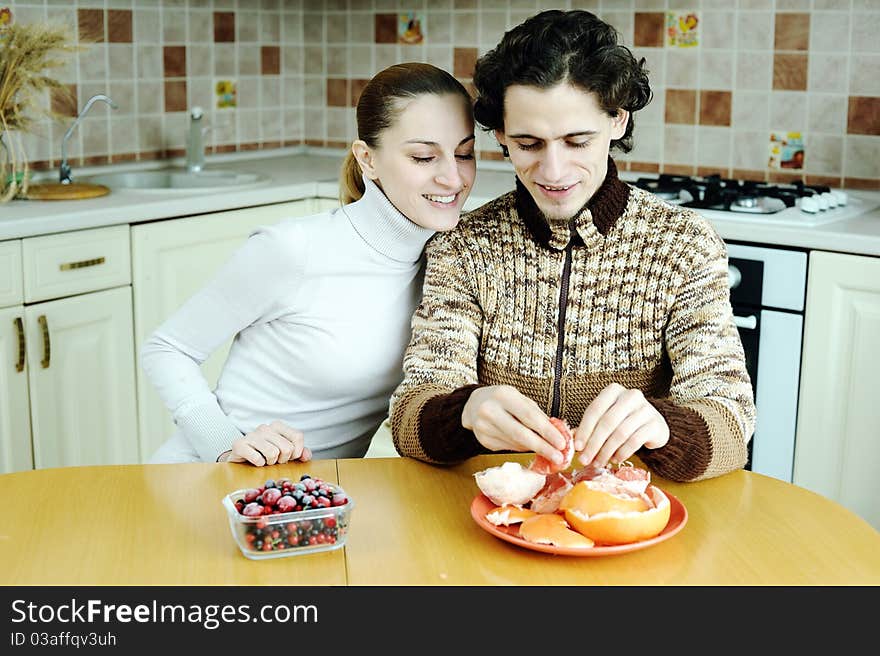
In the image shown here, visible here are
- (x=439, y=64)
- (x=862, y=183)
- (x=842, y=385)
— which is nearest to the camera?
(x=842, y=385)

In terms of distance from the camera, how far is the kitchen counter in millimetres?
2449

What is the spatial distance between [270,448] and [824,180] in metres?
2.07

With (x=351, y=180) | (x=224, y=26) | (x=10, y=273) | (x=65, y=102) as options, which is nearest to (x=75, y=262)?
(x=10, y=273)

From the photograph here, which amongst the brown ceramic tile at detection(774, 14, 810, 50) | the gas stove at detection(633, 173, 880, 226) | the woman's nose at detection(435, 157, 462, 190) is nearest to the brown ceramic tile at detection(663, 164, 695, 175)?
the gas stove at detection(633, 173, 880, 226)

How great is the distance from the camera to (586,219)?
5.27 feet

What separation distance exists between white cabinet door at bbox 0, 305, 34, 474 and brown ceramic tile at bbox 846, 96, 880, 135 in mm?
2059

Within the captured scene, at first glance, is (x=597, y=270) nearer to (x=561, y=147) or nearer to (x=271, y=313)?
(x=561, y=147)

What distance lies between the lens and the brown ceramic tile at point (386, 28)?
366 centimetres

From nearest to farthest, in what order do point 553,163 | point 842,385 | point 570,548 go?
point 570,548, point 553,163, point 842,385

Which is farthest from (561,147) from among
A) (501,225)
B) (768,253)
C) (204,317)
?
(768,253)

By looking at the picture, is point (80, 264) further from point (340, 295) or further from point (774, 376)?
point (774, 376)

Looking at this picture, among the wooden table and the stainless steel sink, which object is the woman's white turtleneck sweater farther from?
the stainless steel sink

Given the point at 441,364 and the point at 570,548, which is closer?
the point at 570,548

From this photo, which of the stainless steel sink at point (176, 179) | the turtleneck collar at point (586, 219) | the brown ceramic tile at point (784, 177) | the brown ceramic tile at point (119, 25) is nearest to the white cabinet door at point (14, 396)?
the stainless steel sink at point (176, 179)
